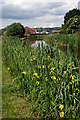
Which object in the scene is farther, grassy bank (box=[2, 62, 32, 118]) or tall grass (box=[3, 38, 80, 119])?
grassy bank (box=[2, 62, 32, 118])

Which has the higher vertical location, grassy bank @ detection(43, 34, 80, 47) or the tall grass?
grassy bank @ detection(43, 34, 80, 47)

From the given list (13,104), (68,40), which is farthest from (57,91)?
(68,40)

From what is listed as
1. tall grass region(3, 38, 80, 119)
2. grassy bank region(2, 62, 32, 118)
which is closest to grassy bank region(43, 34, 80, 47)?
tall grass region(3, 38, 80, 119)

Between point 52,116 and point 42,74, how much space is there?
30.3 inches

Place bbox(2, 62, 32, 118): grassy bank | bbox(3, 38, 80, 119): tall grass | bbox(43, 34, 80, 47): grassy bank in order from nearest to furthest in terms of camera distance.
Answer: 1. bbox(3, 38, 80, 119): tall grass
2. bbox(2, 62, 32, 118): grassy bank
3. bbox(43, 34, 80, 47): grassy bank

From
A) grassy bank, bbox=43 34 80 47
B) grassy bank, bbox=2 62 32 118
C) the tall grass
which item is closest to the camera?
the tall grass

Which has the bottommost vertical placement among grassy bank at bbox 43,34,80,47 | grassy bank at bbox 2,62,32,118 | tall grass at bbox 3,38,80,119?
grassy bank at bbox 2,62,32,118

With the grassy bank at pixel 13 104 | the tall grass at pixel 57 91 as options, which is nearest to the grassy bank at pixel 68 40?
the tall grass at pixel 57 91

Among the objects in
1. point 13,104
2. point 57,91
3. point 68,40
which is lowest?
point 13,104

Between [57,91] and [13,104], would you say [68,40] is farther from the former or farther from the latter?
[57,91]

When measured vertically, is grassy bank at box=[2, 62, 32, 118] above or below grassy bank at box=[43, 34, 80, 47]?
below

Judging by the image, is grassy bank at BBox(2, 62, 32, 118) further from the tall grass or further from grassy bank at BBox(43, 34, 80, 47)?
grassy bank at BBox(43, 34, 80, 47)

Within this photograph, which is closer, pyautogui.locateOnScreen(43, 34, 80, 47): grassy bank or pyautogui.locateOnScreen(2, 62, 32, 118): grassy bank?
pyautogui.locateOnScreen(2, 62, 32, 118): grassy bank

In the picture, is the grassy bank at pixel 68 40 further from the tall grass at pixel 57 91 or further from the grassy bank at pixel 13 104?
the grassy bank at pixel 13 104
